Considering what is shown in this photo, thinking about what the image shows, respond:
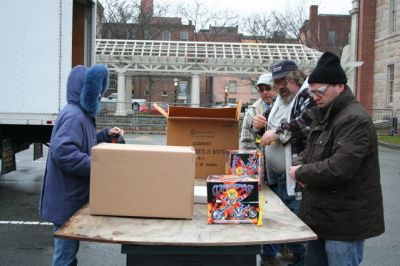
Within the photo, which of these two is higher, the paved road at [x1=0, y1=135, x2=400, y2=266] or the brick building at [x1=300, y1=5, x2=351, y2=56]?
the brick building at [x1=300, y1=5, x2=351, y2=56]

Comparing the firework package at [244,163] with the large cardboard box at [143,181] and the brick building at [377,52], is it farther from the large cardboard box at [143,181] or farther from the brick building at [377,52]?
the brick building at [377,52]

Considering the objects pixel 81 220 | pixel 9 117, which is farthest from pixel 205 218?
pixel 9 117

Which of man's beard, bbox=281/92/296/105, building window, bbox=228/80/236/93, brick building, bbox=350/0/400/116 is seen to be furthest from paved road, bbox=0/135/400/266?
building window, bbox=228/80/236/93

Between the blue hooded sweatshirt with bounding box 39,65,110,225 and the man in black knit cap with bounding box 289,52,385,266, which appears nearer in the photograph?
the man in black knit cap with bounding box 289,52,385,266

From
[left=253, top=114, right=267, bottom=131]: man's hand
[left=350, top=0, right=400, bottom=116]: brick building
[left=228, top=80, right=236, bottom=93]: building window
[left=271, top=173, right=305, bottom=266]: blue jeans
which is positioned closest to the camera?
[left=271, top=173, right=305, bottom=266]: blue jeans

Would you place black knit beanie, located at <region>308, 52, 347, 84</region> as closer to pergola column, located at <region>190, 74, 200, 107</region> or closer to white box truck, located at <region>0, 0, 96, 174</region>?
white box truck, located at <region>0, 0, 96, 174</region>

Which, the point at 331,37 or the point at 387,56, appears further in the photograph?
the point at 331,37

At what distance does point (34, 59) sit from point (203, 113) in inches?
165

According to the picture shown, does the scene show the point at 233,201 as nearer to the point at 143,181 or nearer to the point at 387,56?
the point at 143,181

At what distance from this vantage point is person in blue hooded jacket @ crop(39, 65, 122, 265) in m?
3.45

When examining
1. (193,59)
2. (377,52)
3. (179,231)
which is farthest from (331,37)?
(179,231)

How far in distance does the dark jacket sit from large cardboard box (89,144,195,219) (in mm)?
752

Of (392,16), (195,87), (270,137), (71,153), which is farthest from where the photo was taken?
(195,87)

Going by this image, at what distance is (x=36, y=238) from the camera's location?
6.25 metres
